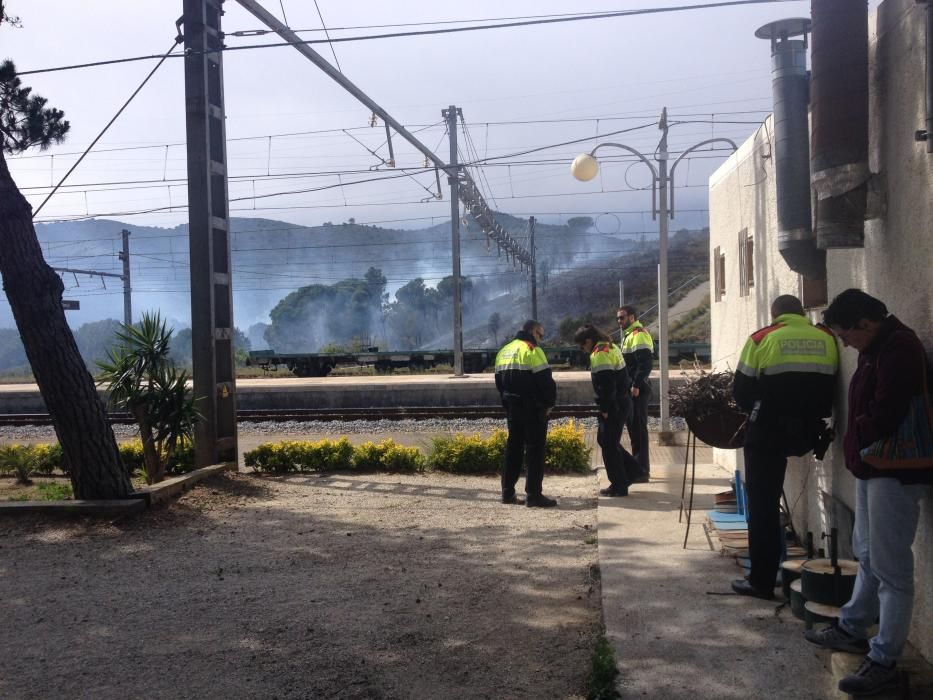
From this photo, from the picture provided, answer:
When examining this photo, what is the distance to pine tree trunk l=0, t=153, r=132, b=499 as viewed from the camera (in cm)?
865

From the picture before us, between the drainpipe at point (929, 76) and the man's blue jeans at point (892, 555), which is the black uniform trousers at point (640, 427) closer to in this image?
the man's blue jeans at point (892, 555)

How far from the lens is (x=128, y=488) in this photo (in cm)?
884

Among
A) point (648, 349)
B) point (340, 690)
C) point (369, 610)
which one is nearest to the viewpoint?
point (340, 690)

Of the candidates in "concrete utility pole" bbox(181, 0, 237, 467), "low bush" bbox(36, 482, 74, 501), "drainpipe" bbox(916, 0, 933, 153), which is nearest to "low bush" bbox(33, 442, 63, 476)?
"low bush" bbox(36, 482, 74, 501)

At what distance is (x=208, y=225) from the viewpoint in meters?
10.8

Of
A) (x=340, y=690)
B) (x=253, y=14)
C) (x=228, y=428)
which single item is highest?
(x=253, y=14)

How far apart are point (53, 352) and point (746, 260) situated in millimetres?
6714

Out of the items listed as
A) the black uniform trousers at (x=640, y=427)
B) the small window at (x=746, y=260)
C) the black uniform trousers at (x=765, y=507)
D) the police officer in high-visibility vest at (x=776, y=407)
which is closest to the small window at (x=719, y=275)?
the small window at (x=746, y=260)

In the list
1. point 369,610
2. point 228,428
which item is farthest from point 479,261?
point 369,610

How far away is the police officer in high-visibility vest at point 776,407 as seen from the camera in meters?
4.97

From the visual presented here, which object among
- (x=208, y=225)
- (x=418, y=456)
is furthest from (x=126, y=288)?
(x=418, y=456)

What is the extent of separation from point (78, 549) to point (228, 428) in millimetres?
3797

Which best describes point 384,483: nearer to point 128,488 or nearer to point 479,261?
point 128,488

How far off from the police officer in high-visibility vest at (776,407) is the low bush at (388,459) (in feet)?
21.9
